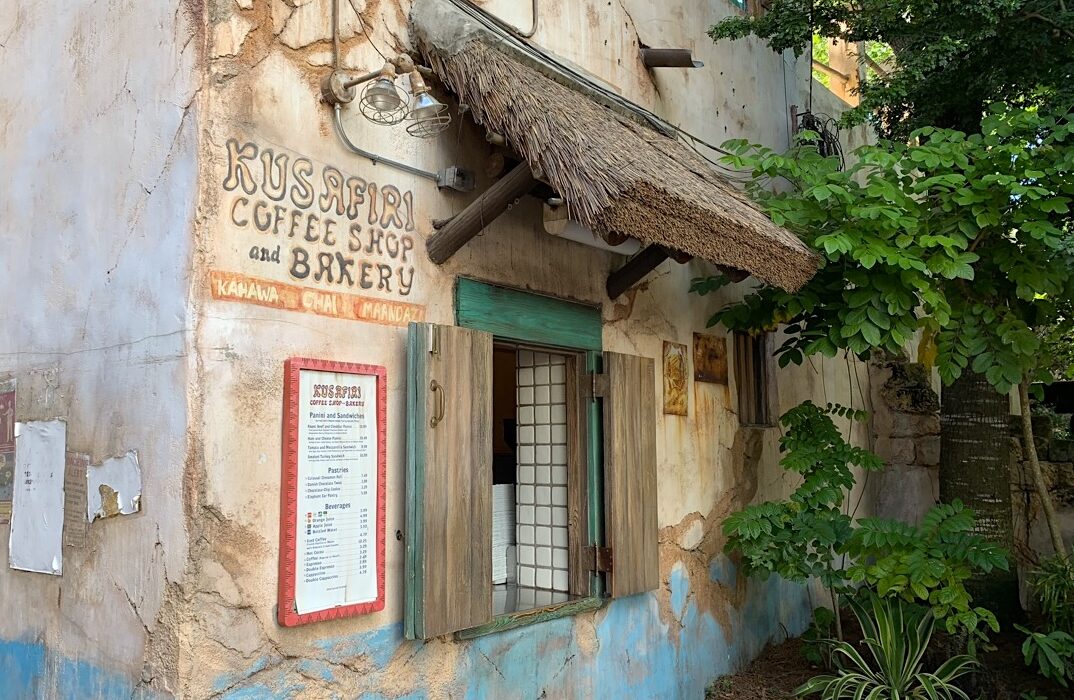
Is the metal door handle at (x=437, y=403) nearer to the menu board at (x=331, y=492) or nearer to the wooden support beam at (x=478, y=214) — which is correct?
the menu board at (x=331, y=492)

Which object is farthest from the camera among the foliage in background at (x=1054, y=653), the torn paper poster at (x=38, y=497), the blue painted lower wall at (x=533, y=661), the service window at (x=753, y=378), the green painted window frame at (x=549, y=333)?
the service window at (x=753, y=378)

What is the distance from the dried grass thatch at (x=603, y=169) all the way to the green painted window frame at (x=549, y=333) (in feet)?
2.38

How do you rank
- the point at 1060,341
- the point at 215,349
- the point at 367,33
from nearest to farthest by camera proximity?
the point at 215,349
the point at 367,33
the point at 1060,341

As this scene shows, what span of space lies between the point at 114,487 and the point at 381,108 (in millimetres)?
1719

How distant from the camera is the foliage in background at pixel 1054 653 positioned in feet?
16.1

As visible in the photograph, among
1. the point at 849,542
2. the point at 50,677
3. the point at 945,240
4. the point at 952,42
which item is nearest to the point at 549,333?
the point at 945,240

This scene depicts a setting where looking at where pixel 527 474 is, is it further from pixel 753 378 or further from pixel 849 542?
pixel 753 378

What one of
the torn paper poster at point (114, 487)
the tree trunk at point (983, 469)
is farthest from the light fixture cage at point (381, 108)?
the tree trunk at point (983, 469)

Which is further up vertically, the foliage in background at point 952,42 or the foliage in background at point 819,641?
the foliage in background at point 952,42

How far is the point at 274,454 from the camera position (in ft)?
10.2

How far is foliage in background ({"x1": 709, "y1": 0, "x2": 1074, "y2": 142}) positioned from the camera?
17.5 feet

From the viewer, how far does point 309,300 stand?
330 centimetres

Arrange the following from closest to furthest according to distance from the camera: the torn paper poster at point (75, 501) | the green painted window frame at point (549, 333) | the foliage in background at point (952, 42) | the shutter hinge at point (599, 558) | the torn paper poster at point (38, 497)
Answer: the torn paper poster at point (75, 501) → the torn paper poster at point (38, 497) → the green painted window frame at point (549, 333) → the shutter hinge at point (599, 558) → the foliage in background at point (952, 42)

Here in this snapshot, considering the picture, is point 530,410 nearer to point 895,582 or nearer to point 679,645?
point 679,645
